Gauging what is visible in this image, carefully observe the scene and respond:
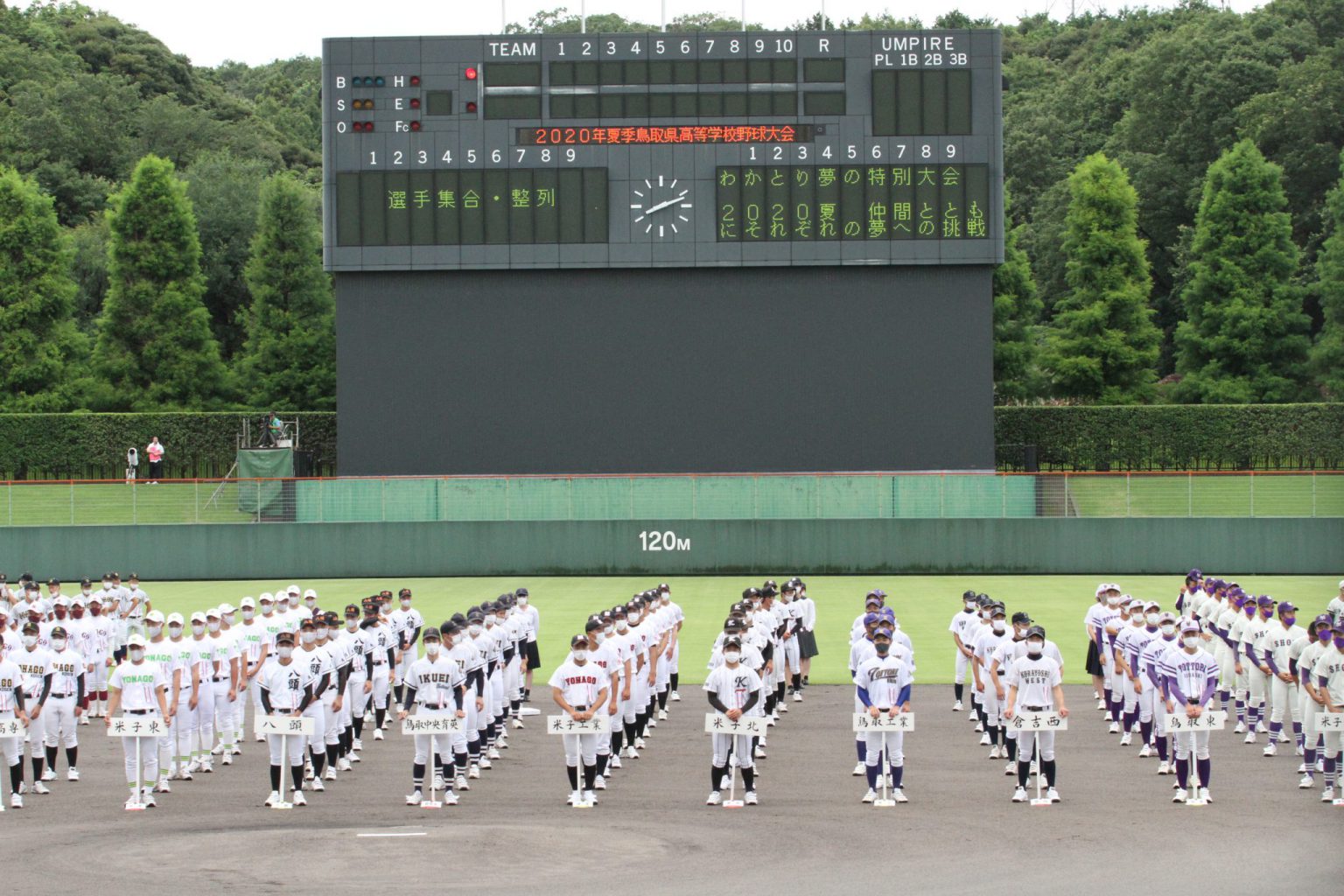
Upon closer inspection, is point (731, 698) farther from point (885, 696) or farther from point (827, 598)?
point (827, 598)

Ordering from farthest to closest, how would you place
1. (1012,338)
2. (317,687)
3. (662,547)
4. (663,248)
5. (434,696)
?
(1012,338), (662,547), (663,248), (317,687), (434,696)

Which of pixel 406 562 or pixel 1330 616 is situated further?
pixel 406 562

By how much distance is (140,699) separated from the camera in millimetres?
15586

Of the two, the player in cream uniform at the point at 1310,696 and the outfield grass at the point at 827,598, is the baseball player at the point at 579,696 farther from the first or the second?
the outfield grass at the point at 827,598

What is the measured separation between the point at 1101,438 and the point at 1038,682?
34.4m

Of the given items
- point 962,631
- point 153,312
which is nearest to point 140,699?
point 962,631

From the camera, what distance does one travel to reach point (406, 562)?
129ft

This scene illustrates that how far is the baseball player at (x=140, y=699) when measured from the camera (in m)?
15.5

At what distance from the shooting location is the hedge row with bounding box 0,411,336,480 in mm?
48500

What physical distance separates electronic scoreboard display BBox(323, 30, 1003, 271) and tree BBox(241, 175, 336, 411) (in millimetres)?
20911

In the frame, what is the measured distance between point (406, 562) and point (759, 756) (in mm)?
22635

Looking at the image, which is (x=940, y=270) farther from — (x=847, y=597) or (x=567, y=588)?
(x=567, y=588)

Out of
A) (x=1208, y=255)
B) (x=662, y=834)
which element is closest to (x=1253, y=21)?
(x=1208, y=255)

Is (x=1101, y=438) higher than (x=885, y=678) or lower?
higher
